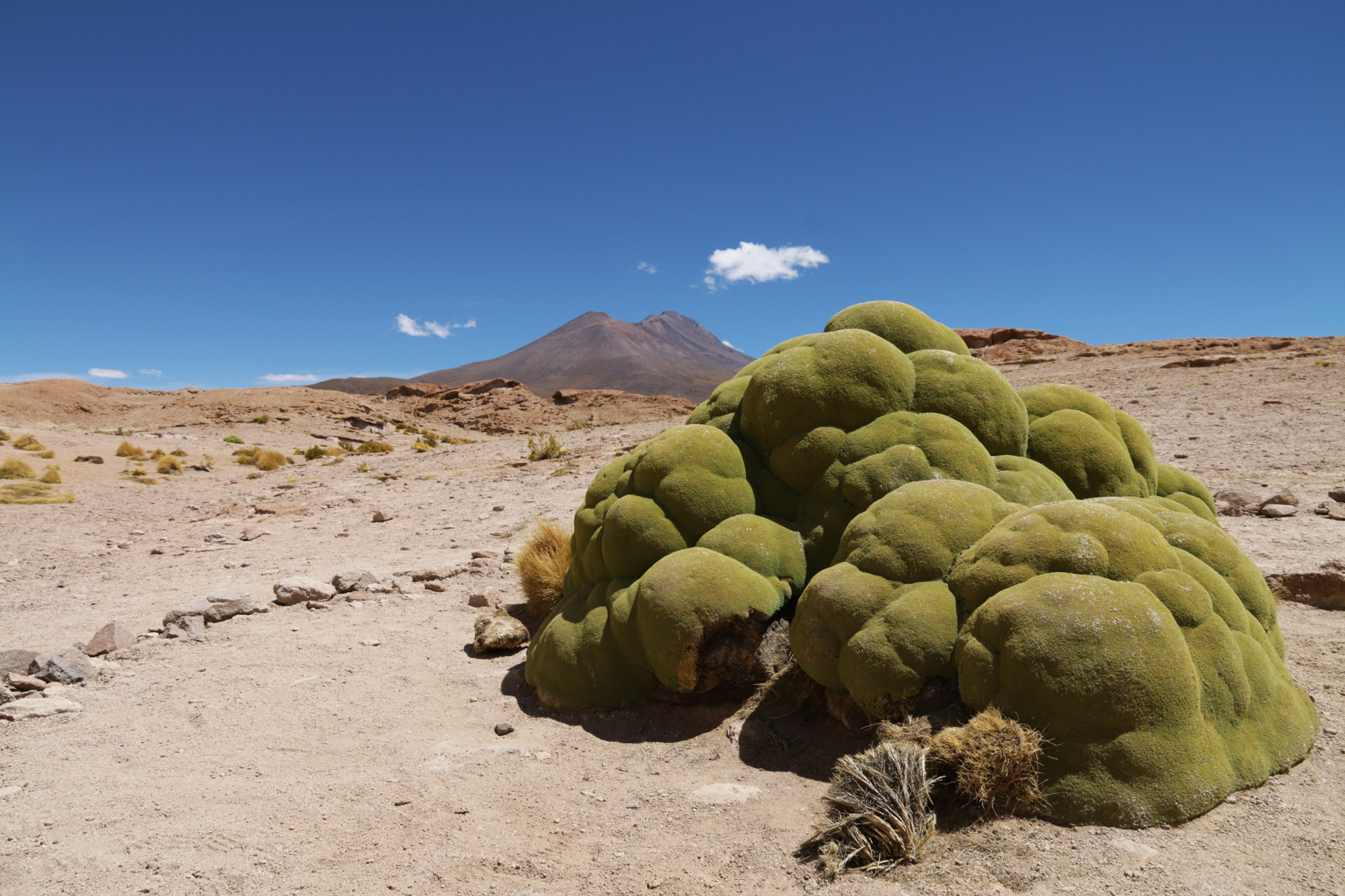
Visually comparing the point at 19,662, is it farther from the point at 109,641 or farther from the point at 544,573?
the point at 544,573

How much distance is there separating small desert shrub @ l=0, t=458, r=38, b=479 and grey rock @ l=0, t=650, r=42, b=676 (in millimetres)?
12740

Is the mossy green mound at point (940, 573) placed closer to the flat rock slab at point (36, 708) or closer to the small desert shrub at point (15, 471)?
the flat rock slab at point (36, 708)

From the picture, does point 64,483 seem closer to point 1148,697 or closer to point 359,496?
point 359,496

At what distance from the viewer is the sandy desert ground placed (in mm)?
2871

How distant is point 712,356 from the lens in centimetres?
18888

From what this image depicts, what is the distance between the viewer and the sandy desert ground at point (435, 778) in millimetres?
2871

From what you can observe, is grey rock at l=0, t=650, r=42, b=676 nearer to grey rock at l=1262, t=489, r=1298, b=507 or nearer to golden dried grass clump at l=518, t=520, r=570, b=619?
golden dried grass clump at l=518, t=520, r=570, b=619

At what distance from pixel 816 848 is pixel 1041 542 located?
1896mm

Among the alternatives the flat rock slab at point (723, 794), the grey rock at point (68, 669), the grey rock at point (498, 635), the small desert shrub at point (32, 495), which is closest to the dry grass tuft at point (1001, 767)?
the flat rock slab at point (723, 794)

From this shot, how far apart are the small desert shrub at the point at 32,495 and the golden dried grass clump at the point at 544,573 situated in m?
11.7

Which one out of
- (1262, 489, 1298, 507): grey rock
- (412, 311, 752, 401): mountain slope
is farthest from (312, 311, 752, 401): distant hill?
(1262, 489, 1298, 507): grey rock

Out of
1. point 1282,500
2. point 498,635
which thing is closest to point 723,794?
point 498,635

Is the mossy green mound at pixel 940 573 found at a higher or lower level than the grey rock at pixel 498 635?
higher

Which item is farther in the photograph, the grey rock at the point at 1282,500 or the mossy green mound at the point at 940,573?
the grey rock at the point at 1282,500
